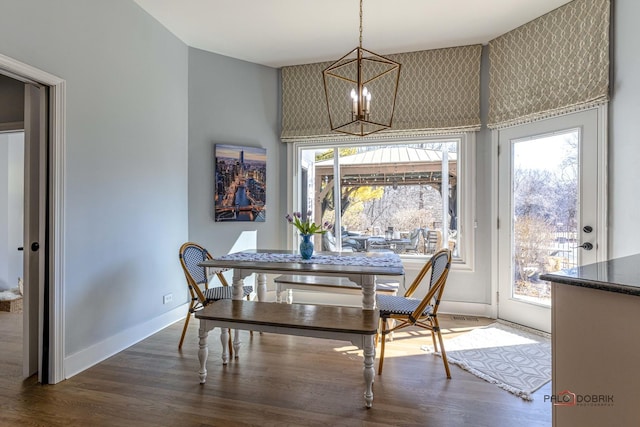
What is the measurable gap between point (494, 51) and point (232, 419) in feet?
13.9

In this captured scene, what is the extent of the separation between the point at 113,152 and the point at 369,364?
261 cm

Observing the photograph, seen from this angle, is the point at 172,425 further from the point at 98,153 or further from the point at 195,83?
the point at 195,83

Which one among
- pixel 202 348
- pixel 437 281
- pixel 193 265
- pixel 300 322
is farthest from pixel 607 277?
pixel 193 265

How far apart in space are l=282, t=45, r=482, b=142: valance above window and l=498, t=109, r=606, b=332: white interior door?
0.55m

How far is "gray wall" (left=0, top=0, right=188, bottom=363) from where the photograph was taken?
7.89ft

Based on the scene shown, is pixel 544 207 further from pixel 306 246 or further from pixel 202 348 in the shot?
pixel 202 348

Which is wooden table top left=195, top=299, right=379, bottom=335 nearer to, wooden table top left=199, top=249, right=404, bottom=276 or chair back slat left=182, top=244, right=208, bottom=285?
wooden table top left=199, top=249, right=404, bottom=276

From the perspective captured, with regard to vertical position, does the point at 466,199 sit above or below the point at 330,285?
above

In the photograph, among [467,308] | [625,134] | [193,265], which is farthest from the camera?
[467,308]

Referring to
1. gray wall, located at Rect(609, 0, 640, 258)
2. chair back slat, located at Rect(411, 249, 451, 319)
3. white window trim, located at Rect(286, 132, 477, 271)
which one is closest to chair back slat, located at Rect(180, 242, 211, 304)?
chair back slat, located at Rect(411, 249, 451, 319)

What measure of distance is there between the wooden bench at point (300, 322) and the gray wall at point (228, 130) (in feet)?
5.57

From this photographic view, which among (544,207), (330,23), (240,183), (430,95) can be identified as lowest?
(544,207)

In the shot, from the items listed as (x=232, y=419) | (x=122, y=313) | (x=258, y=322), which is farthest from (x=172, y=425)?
(x=122, y=313)

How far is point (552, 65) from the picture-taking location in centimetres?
319
